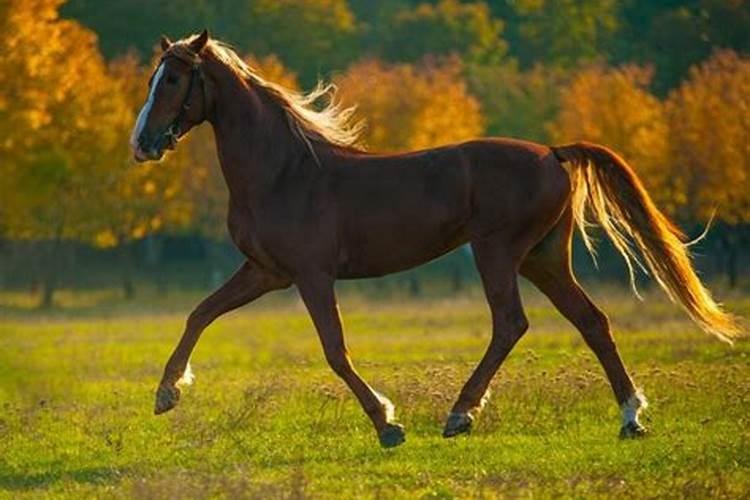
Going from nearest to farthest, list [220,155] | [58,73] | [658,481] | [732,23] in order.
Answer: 1. [658,481]
2. [220,155]
3. [732,23]
4. [58,73]

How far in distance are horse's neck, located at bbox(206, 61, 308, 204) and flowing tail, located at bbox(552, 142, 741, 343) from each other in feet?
7.30

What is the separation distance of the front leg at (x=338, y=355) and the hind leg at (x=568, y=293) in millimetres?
1829

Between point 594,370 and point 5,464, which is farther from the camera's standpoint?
point 594,370

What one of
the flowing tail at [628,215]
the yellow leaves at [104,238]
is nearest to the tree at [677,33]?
the yellow leaves at [104,238]

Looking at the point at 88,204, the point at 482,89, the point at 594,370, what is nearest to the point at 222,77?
the point at 594,370

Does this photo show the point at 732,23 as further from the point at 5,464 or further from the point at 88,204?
the point at 5,464

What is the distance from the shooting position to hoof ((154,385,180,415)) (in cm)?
1402

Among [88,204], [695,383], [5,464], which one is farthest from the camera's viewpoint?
[88,204]

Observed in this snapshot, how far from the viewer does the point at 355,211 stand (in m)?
14.0

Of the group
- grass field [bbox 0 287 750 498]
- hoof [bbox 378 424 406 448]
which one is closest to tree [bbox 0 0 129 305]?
grass field [bbox 0 287 750 498]

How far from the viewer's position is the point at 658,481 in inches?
454

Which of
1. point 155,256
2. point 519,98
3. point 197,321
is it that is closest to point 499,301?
point 197,321

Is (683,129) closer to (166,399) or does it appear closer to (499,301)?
(499,301)

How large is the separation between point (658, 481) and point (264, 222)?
385cm
